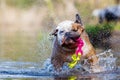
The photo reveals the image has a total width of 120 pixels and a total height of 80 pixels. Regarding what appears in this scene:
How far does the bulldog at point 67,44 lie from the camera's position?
356 inches

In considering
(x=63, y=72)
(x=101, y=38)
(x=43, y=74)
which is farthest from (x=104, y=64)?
(x=101, y=38)


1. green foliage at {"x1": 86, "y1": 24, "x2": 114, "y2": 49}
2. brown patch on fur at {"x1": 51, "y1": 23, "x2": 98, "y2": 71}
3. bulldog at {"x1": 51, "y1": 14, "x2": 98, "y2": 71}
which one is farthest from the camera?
green foliage at {"x1": 86, "y1": 24, "x2": 114, "y2": 49}

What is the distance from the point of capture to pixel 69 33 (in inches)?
358

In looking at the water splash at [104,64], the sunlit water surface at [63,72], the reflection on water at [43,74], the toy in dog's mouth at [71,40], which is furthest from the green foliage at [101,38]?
the toy in dog's mouth at [71,40]

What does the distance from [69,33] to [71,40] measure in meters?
0.17

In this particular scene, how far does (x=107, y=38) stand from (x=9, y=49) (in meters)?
3.64

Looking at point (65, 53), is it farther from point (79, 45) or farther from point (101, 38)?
point (101, 38)

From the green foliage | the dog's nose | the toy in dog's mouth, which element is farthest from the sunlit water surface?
the green foliage

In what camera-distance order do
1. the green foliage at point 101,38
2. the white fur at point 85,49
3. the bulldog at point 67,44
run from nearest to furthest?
the bulldog at point 67,44
the white fur at point 85,49
the green foliage at point 101,38

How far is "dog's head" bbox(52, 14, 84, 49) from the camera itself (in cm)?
898

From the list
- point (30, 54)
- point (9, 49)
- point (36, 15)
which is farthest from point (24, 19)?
point (30, 54)

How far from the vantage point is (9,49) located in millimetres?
15289

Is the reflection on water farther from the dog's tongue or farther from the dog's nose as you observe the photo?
the dog's nose

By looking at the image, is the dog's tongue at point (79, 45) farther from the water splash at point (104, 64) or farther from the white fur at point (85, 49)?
the water splash at point (104, 64)
